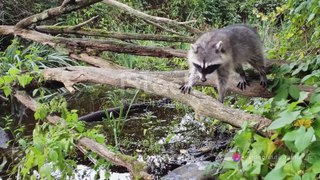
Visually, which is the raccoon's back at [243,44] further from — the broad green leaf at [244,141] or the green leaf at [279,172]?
the green leaf at [279,172]

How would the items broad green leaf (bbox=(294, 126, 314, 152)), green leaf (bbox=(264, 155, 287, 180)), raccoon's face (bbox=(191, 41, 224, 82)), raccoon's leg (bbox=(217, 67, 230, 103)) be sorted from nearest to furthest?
broad green leaf (bbox=(294, 126, 314, 152)) < green leaf (bbox=(264, 155, 287, 180)) < raccoon's face (bbox=(191, 41, 224, 82)) < raccoon's leg (bbox=(217, 67, 230, 103))

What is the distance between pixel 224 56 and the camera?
3.06m

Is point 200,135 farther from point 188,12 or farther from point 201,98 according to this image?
point 188,12

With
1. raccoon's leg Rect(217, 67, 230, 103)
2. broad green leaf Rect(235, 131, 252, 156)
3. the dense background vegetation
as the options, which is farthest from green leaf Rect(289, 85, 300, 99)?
raccoon's leg Rect(217, 67, 230, 103)

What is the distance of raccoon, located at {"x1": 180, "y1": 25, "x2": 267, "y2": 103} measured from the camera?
296 cm

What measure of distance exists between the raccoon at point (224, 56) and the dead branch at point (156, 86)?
7.4 inches

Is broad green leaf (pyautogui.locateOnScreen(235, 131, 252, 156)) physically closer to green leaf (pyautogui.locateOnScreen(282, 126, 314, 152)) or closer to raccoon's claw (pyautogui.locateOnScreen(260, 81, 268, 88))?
green leaf (pyautogui.locateOnScreen(282, 126, 314, 152))

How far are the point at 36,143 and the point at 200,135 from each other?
278cm

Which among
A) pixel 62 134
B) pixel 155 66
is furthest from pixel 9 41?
pixel 62 134

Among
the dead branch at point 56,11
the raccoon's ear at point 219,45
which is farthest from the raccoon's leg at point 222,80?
the dead branch at point 56,11

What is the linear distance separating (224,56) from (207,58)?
0.18m

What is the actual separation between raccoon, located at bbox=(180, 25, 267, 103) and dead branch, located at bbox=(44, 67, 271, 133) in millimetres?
188

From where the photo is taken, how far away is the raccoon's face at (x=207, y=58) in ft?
9.58

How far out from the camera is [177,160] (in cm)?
442
